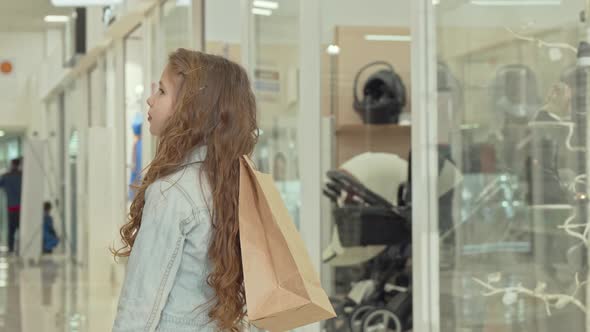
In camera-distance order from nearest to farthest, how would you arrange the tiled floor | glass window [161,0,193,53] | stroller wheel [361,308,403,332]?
1. stroller wheel [361,308,403,332]
2. the tiled floor
3. glass window [161,0,193,53]

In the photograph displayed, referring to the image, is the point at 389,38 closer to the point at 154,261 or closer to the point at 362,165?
the point at 362,165

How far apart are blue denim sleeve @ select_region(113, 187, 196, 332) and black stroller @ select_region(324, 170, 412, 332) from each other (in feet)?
10.3

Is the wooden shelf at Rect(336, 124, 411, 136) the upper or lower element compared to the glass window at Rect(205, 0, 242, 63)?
lower

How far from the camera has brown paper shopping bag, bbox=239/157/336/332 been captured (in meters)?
1.98

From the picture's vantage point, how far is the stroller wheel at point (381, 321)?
485 cm

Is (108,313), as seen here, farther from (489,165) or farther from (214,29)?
(489,165)

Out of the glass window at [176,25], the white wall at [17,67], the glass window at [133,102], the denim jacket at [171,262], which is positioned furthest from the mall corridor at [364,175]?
the white wall at [17,67]

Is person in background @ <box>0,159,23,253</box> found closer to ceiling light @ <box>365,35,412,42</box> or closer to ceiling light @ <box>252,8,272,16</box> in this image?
ceiling light @ <box>252,8,272,16</box>

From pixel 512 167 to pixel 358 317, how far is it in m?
2.23

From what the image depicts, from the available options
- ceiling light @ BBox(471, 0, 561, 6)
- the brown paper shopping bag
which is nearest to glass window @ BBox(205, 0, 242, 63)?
ceiling light @ BBox(471, 0, 561, 6)

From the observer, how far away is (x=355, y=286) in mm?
5344

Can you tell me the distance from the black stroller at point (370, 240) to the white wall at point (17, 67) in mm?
17685

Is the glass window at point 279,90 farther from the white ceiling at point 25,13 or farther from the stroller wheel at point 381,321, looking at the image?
the white ceiling at point 25,13

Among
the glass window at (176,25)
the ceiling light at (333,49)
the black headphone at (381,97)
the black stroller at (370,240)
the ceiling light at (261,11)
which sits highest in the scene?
the glass window at (176,25)
